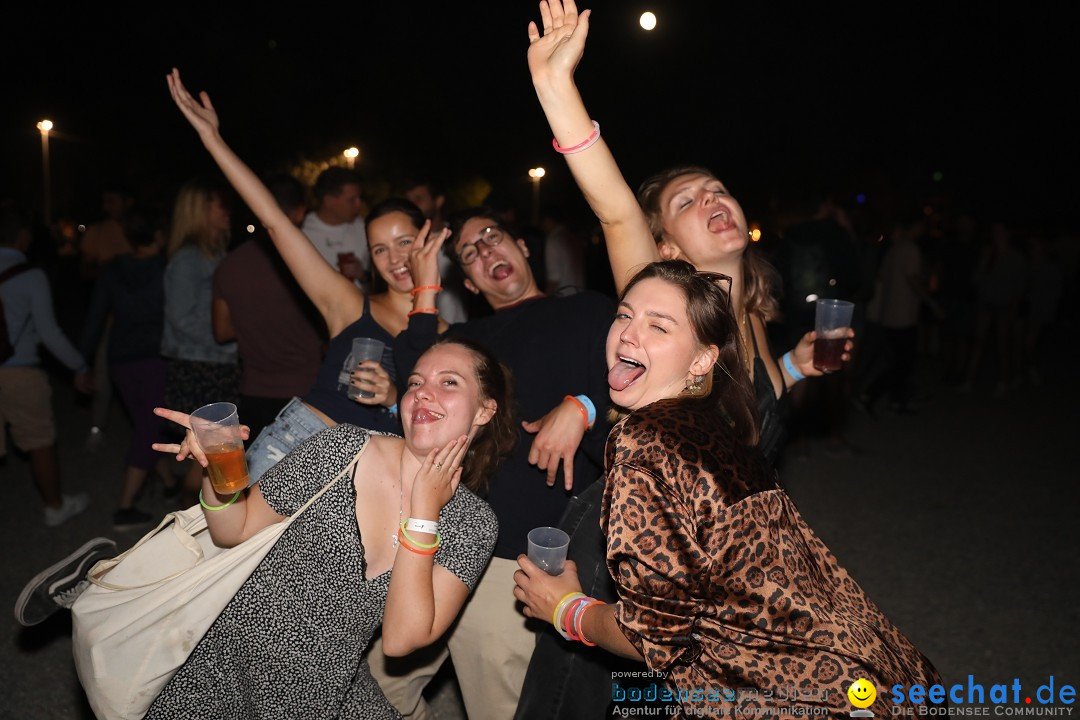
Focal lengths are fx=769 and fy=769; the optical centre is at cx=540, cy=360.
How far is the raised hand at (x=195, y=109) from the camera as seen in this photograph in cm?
318

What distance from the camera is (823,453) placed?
754cm

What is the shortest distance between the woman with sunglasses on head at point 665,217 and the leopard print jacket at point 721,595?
669 millimetres

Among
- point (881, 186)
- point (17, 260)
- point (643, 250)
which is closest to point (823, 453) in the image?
point (881, 186)

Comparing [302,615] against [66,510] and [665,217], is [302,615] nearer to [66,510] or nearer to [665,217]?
[665,217]

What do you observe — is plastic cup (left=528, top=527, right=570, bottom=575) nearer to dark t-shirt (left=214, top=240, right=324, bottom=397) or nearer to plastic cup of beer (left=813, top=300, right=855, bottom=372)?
plastic cup of beer (left=813, top=300, right=855, bottom=372)

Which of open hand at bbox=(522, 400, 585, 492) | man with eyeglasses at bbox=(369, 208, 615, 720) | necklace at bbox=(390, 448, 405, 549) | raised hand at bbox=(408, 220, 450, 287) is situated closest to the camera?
necklace at bbox=(390, 448, 405, 549)

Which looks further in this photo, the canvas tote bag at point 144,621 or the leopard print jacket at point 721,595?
the canvas tote bag at point 144,621

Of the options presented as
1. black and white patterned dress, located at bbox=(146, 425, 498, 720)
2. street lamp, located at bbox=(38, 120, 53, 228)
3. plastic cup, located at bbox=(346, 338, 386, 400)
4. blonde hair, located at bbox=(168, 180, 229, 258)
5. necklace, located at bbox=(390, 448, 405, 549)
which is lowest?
black and white patterned dress, located at bbox=(146, 425, 498, 720)

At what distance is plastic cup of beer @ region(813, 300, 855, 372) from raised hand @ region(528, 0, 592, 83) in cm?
126

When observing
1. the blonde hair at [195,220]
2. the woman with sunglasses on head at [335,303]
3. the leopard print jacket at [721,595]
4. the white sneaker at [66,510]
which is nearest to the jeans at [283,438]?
the woman with sunglasses on head at [335,303]

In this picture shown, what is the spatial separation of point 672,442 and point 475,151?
4313 cm

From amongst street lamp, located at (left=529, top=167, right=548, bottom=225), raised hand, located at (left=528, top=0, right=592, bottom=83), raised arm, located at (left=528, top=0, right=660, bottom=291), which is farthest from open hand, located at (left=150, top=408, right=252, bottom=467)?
street lamp, located at (left=529, top=167, right=548, bottom=225)

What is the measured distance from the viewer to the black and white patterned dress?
2.25 metres

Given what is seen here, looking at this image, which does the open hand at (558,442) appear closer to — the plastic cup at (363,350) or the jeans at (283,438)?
the plastic cup at (363,350)
